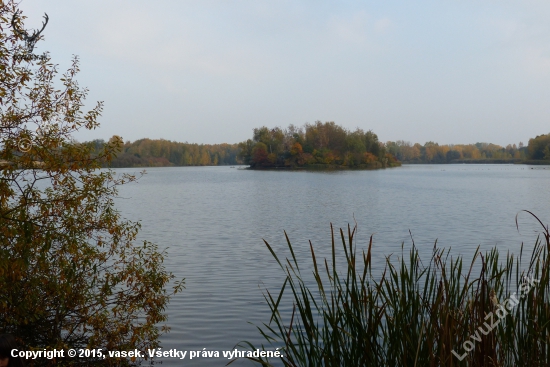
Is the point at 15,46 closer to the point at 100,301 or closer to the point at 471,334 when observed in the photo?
the point at 100,301

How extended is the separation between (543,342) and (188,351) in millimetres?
5433

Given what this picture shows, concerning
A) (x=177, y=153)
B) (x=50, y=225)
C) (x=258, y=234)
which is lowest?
(x=258, y=234)

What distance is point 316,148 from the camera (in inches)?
4589

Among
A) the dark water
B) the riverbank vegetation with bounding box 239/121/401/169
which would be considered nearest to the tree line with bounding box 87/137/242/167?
the riverbank vegetation with bounding box 239/121/401/169

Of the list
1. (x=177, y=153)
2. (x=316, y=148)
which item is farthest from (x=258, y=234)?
(x=177, y=153)

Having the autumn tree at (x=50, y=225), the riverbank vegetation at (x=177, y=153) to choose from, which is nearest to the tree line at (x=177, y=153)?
the riverbank vegetation at (x=177, y=153)

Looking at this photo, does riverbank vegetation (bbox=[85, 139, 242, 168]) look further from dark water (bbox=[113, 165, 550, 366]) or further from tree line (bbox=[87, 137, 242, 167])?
dark water (bbox=[113, 165, 550, 366])

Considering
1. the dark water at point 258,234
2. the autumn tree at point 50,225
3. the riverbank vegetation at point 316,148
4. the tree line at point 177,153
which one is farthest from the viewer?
the tree line at point 177,153

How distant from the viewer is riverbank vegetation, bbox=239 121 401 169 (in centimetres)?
11331

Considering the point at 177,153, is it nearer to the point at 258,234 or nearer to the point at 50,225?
the point at 258,234

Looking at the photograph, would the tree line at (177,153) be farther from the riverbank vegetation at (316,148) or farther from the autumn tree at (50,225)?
the autumn tree at (50,225)

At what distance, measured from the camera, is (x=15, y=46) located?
588cm

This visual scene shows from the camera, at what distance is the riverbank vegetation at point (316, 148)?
11331cm

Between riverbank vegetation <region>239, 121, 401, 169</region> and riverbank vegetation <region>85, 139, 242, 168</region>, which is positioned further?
riverbank vegetation <region>85, 139, 242, 168</region>
